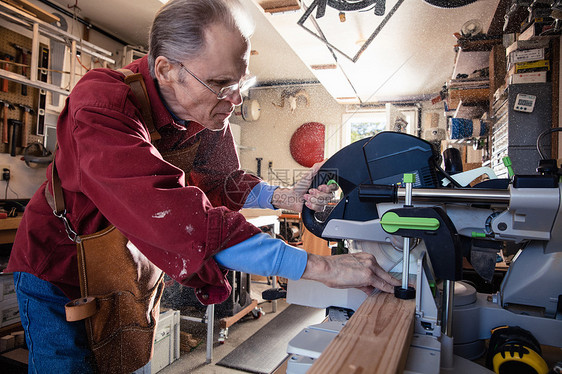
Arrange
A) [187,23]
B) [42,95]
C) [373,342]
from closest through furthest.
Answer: [373,342] < [187,23] < [42,95]

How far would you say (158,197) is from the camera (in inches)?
22.9

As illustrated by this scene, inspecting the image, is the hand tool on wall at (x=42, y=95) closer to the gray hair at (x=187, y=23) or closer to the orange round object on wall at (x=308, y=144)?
the orange round object on wall at (x=308, y=144)

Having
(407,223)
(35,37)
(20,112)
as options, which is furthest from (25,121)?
(407,223)

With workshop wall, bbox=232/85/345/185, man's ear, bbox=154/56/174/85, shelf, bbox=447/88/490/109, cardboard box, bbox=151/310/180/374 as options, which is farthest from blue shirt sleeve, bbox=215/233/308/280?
workshop wall, bbox=232/85/345/185

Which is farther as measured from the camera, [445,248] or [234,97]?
[234,97]

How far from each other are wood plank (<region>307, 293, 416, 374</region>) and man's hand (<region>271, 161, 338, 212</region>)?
0.41 m

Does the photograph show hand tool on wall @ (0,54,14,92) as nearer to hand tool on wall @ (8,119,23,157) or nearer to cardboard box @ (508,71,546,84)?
hand tool on wall @ (8,119,23,157)

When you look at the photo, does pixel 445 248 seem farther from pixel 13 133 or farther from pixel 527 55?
pixel 13 133

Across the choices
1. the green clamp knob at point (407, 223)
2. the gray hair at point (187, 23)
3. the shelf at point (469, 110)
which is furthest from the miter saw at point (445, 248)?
the shelf at point (469, 110)

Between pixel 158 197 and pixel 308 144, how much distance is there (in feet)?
13.1

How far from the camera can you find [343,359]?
0.46 metres

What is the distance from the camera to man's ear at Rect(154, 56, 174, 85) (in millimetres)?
848

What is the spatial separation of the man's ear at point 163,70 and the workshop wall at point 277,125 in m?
3.77

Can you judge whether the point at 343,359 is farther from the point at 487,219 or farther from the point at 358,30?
the point at 358,30
